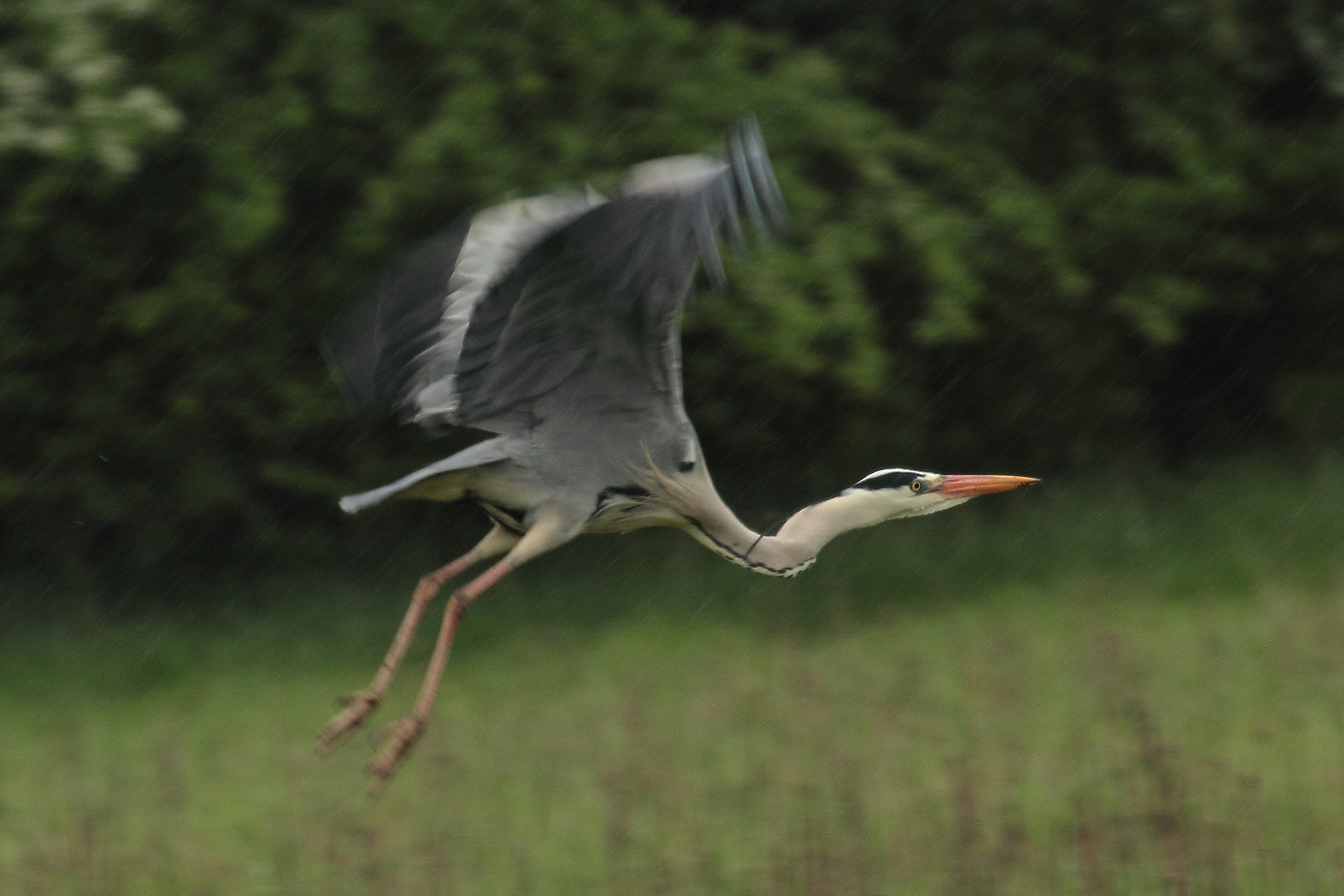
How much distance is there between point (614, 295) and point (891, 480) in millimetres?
1280

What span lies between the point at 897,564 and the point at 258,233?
418 centimetres

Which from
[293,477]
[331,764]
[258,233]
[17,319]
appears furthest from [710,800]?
[17,319]

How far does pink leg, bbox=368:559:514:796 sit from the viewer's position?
457cm

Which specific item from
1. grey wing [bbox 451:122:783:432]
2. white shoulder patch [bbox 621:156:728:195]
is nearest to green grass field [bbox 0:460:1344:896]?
grey wing [bbox 451:122:783:432]

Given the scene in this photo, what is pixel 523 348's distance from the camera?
495 centimetres

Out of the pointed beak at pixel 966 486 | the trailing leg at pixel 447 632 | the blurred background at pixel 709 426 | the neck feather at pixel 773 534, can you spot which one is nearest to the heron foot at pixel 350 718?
the trailing leg at pixel 447 632

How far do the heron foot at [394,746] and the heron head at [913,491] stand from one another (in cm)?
159

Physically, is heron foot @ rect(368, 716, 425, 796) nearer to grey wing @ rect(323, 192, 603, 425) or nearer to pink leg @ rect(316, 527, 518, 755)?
pink leg @ rect(316, 527, 518, 755)

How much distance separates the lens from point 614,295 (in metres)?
4.59

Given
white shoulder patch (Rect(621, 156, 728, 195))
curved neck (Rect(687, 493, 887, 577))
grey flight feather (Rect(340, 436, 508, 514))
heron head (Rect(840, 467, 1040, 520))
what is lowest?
curved neck (Rect(687, 493, 887, 577))

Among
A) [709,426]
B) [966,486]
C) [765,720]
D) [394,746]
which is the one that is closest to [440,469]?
[394,746]

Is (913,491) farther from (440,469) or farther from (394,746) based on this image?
(394,746)

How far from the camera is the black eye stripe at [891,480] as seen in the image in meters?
5.37

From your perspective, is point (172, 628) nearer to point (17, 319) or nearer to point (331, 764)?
point (17, 319)
